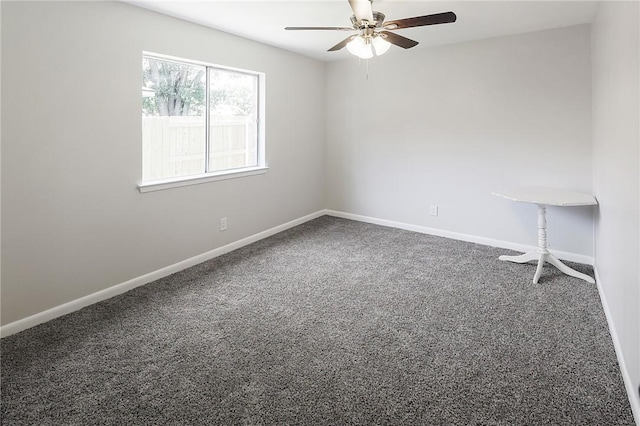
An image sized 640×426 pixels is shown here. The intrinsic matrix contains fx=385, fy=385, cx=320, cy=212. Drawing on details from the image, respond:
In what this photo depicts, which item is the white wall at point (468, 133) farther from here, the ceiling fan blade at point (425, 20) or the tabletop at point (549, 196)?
the ceiling fan blade at point (425, 20)

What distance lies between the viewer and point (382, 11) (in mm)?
3074

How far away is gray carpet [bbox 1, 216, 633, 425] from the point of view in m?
1.75

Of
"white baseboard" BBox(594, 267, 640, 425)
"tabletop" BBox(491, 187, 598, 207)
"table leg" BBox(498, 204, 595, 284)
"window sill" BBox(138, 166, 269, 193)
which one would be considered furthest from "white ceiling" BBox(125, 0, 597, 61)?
"white baseboard" BBox(594, 267, 640, 425)

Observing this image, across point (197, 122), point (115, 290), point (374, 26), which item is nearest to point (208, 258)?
point (115, 290)

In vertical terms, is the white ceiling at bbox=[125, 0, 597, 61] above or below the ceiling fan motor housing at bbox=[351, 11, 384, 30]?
above

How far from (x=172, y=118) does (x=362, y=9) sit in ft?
6.62

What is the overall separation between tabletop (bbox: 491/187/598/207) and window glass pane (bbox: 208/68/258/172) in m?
2.68

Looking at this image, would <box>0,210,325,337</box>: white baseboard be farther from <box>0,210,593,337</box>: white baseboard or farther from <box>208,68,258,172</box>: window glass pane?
<box>208,68,258,172</box>: window glass pane

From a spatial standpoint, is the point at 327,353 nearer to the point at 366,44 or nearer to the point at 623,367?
the point at 623,367

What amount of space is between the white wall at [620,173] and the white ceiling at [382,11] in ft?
1.33

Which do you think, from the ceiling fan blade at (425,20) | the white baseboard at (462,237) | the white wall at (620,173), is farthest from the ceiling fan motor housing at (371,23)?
the white baseboard at (462,237)

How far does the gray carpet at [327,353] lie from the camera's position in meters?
1.75

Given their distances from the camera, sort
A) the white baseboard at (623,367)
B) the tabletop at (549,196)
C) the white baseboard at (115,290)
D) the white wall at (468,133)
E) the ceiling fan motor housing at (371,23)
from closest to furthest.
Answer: the white baseboard at (623,367) → the white baseboard at (115,290) → the ceiling fan motor housing at (371,23) → the tabletop at (549,196) → the white wall at (468,133)

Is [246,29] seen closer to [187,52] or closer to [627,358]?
[187,52]
